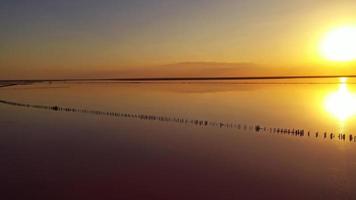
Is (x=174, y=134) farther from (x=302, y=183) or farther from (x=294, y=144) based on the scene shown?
(x=302, y=183)

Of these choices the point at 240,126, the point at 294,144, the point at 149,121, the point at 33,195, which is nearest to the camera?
the point at 33,195

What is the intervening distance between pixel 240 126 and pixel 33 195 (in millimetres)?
19279

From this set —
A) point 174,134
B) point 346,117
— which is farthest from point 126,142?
point 346,117

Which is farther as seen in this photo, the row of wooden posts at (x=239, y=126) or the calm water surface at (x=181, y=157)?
the row of wooden posts at (x=239, y=126)

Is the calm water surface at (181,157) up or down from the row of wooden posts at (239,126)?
up

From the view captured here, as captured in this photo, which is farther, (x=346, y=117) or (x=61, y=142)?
(x=346, y=117)

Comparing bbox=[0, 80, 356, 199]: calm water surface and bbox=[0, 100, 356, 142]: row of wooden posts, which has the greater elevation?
bbox=[0, 80, 356, 199]: calm water surface

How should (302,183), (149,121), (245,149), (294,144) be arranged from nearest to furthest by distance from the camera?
(302,183) < (245,149) < (294,144) < (149,121)

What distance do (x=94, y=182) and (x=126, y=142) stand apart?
335 inches

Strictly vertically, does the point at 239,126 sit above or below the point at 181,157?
below

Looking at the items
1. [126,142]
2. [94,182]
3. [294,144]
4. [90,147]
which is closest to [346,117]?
[294,144]

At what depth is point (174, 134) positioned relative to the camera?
27656 mm

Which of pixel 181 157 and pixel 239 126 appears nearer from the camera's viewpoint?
pixel 181 157

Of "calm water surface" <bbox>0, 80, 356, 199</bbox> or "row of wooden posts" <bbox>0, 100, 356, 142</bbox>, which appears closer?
"calm water surface" <bbox>0, 80, 356, 199</bbox>
